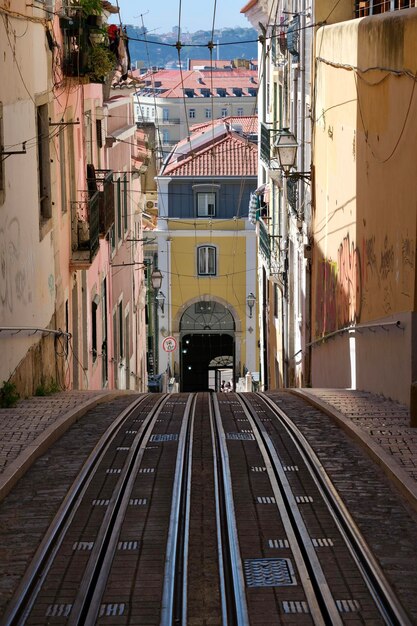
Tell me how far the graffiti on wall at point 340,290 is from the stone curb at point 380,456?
3.55 meters

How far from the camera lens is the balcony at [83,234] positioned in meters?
21.6

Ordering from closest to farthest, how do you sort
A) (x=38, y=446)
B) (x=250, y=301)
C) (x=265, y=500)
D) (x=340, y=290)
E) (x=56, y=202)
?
1. (x=265, y=500)
2. (x=38, y=446)
3. (x=340, y=290)
4. (x=56, y=202)
5. (x=250, y=301)

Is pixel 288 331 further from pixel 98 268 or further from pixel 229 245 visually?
pixel 229 245

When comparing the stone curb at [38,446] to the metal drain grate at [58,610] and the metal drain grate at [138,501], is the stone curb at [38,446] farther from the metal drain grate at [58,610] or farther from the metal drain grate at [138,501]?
the metal drain grate at [58,610]

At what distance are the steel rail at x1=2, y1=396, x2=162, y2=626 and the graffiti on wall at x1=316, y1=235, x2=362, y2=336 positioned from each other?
21.4 feet

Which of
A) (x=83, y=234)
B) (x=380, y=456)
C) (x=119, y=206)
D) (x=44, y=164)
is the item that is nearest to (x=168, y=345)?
(x=119, y=206)

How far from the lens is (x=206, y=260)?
46.8 m

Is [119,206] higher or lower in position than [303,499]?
higher

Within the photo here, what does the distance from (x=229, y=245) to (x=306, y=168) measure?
22.9 meters

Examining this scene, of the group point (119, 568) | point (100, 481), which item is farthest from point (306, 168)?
point (119, 568)

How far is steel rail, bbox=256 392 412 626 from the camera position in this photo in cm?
719

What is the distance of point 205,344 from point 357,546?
42.0m

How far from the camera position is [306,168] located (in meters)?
23.7

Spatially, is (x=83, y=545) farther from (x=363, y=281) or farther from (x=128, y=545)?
(x=363, y=281)
